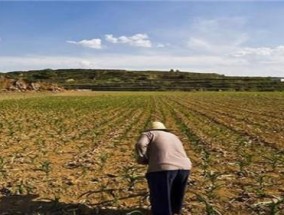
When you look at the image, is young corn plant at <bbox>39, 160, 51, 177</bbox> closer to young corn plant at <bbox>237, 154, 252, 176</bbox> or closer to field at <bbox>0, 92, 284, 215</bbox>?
field at <bbox>0, 92, 284, 215</bbox>

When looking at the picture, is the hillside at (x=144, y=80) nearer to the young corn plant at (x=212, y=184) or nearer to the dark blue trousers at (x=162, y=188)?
the young corn plant at (x=212, y=184)

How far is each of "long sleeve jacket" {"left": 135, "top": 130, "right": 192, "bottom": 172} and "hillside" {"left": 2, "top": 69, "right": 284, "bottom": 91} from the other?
77.9m

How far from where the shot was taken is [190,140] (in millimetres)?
14359

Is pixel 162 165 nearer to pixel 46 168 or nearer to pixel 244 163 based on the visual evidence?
pixel 46 168

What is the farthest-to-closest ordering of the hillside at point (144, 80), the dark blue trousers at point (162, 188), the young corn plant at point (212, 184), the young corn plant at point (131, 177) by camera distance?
the hillside at point (144, 80)
the young corn plant at point (131, 177)
the young corn plant at point (212, 184)
the dark blue trousers at point (162, 188)

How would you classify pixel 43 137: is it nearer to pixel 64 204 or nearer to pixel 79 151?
pixel 79 151

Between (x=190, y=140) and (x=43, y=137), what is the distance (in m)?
4.84

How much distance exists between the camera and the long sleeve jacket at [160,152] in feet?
20.3

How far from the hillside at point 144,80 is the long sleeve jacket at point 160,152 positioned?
77877 mm

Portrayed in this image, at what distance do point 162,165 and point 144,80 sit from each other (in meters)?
113

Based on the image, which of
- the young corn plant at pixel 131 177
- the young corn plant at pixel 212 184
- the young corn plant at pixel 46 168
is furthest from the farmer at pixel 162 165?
the young corn plant at pixel 46 168

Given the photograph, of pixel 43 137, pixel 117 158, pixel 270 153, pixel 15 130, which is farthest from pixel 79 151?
pixel 15 130

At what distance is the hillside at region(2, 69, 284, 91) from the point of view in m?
101

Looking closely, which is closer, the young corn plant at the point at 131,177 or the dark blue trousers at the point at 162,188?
the dark blue trousers at the point at 162,188
